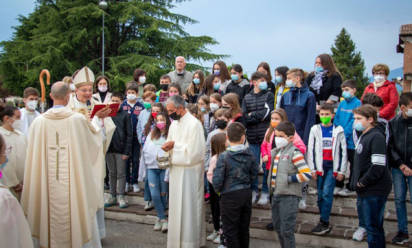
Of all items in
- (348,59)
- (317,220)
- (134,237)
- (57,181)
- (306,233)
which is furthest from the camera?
(348,59)

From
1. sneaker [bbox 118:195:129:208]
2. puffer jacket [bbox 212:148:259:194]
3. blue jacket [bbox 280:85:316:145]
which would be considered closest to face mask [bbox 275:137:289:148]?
puffer jacket [bbox 212:148:259:194]

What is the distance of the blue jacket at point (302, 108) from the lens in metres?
6.23

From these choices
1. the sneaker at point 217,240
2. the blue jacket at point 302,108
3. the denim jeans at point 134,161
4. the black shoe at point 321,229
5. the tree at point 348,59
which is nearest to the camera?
the black shoe at point 321,229

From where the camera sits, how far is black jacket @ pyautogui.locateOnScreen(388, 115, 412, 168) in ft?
16.8

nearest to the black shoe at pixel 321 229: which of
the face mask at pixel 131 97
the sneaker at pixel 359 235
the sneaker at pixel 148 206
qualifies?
the sneaker at pixel 359 235

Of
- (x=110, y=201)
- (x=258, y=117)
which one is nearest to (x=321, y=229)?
(x=258, y=117)

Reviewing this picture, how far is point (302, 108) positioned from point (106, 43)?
2103cm

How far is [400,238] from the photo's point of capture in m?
5.09

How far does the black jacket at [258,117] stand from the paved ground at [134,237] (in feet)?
5.91

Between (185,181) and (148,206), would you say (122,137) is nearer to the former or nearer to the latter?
(148,206)

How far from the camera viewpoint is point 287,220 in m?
4.57

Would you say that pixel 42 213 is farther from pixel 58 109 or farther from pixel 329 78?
pixel 329 78

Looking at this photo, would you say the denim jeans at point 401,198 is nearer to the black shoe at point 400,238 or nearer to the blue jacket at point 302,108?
the black shoe at point 400,238

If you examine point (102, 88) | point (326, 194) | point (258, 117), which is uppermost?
point (102, 88)
